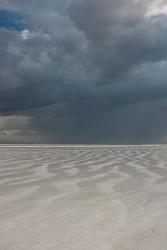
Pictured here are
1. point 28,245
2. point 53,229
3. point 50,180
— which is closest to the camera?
point 28,245

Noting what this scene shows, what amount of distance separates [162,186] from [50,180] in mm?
1887

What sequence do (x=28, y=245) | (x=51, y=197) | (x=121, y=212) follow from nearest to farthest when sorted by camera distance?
(x=28, y=245)
(x=121, y=212)
(x=51, y=197)

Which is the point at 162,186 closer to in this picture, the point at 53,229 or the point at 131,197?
the point at 131,197

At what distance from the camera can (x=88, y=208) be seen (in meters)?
3.53

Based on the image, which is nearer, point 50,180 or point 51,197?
point 51,197

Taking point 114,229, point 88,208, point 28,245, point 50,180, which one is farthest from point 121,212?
point 50,180

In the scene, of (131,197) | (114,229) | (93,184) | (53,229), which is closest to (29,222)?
(53,229)

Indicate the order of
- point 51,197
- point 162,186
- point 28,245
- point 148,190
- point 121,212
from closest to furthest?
point 28,245, point 121,212, point 51,197, point 148,190, point 162,186

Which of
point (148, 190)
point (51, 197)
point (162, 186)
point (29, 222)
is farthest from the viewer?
point (162, 186)

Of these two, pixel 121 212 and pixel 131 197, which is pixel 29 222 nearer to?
pixel 121 212

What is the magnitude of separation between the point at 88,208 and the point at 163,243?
121 centimetres

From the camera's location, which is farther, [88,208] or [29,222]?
[88,208]

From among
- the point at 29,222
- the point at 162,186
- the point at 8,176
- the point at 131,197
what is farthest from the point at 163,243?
the point at 8,176

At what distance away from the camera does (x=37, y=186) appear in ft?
16.4
